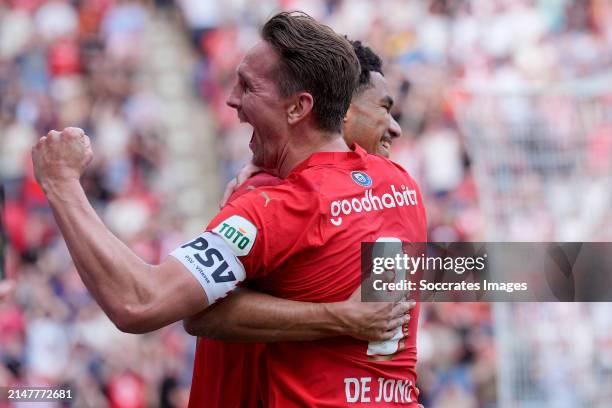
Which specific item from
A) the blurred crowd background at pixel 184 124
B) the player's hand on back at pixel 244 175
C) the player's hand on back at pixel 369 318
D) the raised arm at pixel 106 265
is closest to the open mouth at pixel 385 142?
the player's hand on back at pixel 244 175

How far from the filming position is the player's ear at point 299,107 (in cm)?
355

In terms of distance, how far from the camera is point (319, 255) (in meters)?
3.42

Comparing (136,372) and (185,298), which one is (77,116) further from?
(185,298)

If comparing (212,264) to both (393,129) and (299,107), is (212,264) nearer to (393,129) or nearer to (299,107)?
(299,107)

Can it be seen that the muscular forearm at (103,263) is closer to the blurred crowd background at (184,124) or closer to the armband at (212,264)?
the armband at (212,264)

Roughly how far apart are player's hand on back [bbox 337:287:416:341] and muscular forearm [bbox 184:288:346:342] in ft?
0.15

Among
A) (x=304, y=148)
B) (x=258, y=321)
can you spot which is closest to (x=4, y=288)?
(x=258, y=321)

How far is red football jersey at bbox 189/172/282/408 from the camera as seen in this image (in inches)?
149

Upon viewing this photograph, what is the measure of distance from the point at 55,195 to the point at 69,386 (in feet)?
19.7

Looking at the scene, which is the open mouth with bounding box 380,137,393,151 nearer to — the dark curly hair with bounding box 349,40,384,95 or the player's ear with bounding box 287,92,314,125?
the dark curly hair with bounding box 349,40,384,95

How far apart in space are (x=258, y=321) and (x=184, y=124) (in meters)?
8.03

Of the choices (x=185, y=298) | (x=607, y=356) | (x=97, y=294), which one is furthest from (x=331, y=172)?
(x=607, y=356)

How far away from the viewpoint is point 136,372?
9.22 m

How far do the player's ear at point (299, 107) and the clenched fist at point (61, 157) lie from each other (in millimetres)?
701
